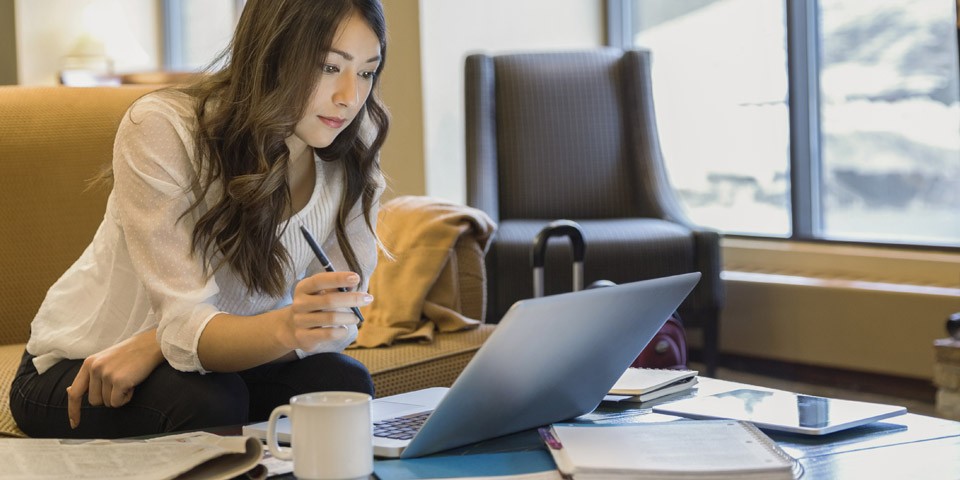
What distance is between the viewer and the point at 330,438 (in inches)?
35.6

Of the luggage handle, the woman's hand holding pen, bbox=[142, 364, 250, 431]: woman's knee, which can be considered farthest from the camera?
the luggage handle

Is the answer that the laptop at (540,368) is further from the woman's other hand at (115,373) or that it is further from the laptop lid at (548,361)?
the woman's other hand at (115,373)

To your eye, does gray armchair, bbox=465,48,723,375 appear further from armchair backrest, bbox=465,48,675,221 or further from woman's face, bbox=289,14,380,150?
woman's face, bbox=289,14,380,150

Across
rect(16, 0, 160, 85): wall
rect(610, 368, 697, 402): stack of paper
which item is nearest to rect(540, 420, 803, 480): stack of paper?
rect(610, 368, 697, 402): stack of paper

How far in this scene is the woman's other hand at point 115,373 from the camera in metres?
1.32

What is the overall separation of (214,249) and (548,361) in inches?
19.7

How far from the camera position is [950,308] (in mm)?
2848

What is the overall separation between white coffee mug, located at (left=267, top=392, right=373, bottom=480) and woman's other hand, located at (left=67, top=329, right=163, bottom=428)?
476 mm

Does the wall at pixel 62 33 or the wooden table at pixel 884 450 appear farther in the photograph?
the wall at pixel 62 33

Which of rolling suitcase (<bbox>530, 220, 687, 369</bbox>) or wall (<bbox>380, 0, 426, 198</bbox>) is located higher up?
wall (<bbox>380, 0, 426, 198</bbox>)

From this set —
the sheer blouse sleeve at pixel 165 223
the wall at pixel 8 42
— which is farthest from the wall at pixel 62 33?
the sheer blouse sleeve at pixel 165 223

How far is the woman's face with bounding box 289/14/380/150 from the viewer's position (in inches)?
53.9

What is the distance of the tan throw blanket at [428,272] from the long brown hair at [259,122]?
2.14 ft

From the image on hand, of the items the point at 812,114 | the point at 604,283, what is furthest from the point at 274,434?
the point at 812,114
